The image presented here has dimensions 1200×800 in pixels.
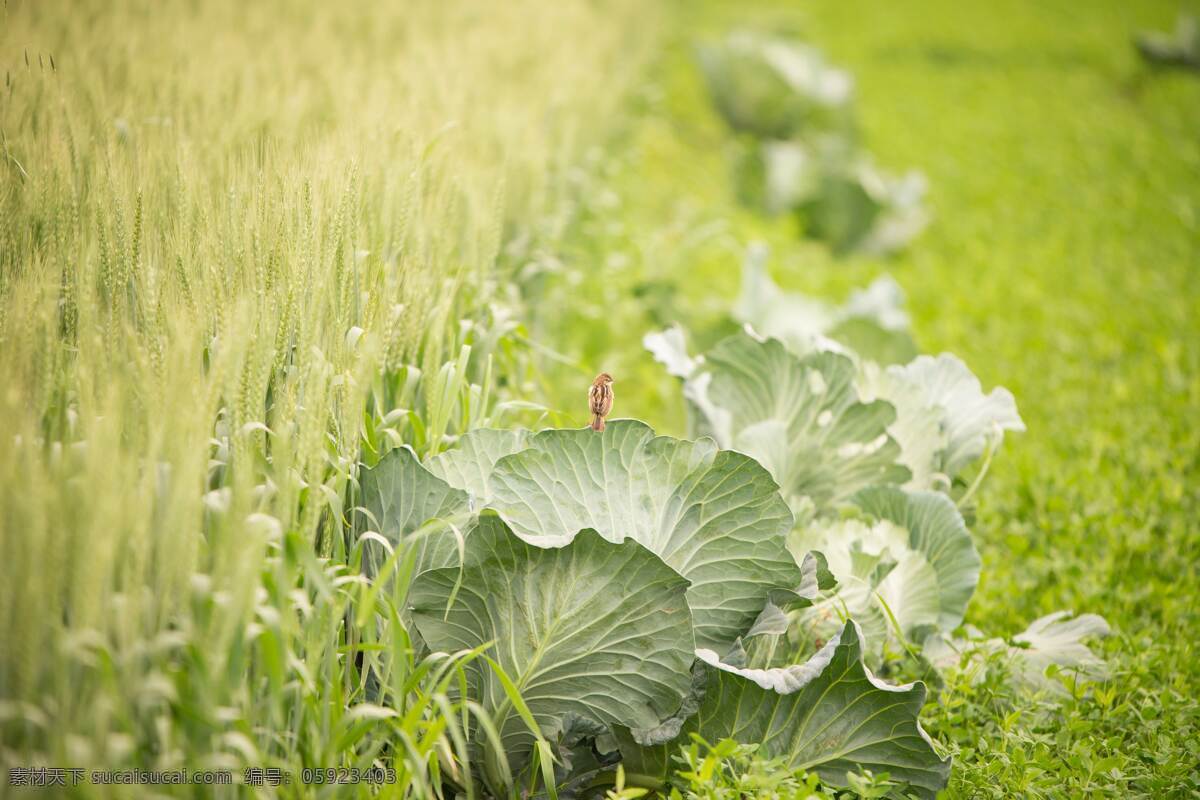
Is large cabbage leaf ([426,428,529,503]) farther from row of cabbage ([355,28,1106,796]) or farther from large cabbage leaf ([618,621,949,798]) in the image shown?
large cabbage leaf ([618,621,949,798])

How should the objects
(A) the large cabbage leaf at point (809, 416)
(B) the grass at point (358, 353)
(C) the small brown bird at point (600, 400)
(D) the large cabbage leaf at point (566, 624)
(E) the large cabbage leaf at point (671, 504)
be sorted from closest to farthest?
(B) the grass at point (358, 353), (D) the large cabbage leaf at point (566, 624), (E) the large cabbage leaf at point (671, 504), (C) the small brown bird at point (600, 400), (A) the large cabbage leaf at point (809, 416)

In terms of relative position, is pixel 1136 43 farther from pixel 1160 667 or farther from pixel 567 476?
pixel 567 476

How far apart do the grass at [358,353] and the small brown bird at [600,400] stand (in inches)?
12.0

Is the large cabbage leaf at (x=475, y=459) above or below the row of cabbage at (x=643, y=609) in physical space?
above

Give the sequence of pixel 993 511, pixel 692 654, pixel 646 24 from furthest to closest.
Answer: pixel 646 24
pixel 993 511
pixel 692 654

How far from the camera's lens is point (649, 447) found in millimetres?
1858

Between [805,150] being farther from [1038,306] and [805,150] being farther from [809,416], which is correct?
[809,416]

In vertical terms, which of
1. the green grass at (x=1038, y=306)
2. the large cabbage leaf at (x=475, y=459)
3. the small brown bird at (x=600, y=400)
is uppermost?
the small brown bird at (x=600, y=400)

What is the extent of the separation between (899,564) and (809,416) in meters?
0.46

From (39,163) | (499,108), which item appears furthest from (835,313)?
(39,163)

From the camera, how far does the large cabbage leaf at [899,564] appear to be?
216 centimetres

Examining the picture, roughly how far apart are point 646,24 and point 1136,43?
4786 mm

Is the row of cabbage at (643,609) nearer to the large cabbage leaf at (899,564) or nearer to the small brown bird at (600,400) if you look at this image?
the large cabbage leaf at (899,564)

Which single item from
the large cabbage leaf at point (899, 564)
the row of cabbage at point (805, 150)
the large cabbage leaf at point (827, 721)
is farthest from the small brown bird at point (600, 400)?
the row of cabbage at point (805, 150)
